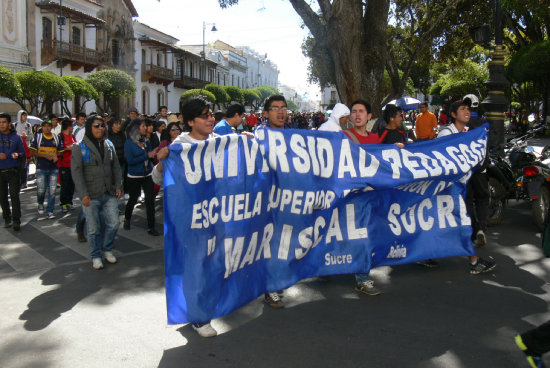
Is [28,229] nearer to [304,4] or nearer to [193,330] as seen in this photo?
[193,330]

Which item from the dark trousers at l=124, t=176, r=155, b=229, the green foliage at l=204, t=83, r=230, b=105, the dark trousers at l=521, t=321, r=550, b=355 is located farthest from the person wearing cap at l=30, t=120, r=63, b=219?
the green foliage at l=204, t=83, r=230, b=105

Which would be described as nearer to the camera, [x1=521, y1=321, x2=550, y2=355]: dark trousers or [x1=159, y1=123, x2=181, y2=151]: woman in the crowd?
[x1=521, y1=321, x2=550, y2=355]: dark trousers

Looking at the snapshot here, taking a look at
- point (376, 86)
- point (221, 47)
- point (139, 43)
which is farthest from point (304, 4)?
point (221, 47)

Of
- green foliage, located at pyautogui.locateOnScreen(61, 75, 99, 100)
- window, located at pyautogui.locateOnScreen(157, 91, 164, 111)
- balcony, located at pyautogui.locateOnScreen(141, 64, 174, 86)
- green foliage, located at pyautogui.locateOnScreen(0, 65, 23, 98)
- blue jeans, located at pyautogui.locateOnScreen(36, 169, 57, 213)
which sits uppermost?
balcony, located at pyautogui.locateOnScreen(141, 64, 174, 86)

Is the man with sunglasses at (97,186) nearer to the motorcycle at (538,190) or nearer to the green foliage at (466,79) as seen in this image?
the motorcycle at (538,190)

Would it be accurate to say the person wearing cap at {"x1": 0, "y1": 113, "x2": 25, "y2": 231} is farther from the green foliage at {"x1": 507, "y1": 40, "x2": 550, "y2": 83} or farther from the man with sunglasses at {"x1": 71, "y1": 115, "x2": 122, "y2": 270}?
the green foliage at {"x1": 507, "y1": 40, "x2": 550, "y2": 83}

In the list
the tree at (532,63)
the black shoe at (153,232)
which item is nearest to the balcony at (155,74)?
the tree at (532,63)

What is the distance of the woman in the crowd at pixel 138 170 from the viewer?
7.28 metres

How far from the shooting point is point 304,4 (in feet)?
32.8

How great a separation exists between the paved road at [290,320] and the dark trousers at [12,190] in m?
1.71

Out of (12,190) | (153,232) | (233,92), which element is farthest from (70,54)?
(153,232)

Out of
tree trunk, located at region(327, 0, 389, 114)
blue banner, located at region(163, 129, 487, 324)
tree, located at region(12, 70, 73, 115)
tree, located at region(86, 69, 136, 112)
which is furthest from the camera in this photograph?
tree, located at region(86, 69, 136, 112)

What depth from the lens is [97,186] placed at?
5.65m

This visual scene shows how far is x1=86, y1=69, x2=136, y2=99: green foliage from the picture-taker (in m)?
30.3
